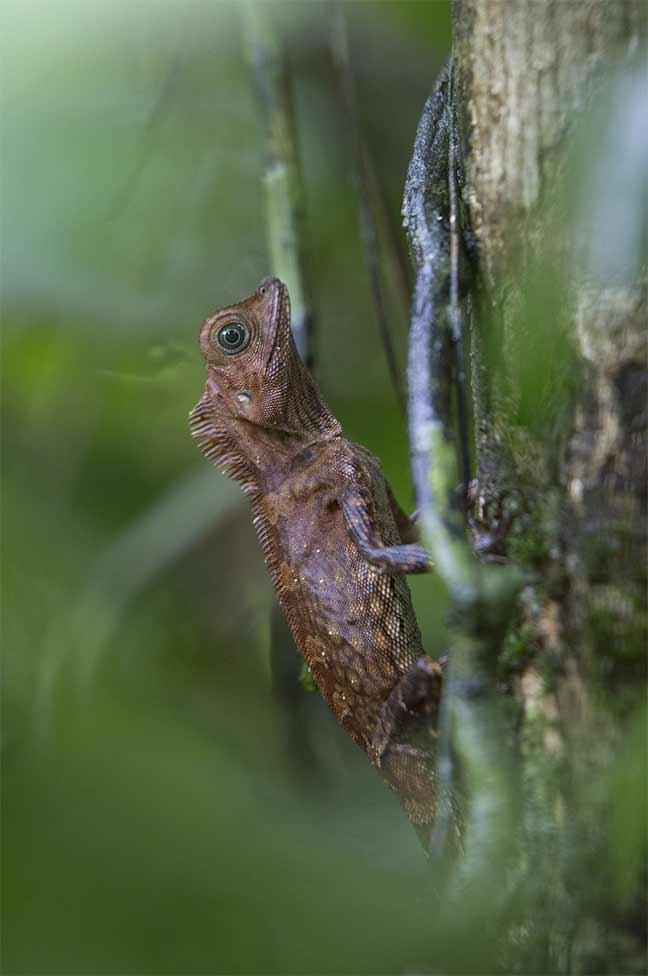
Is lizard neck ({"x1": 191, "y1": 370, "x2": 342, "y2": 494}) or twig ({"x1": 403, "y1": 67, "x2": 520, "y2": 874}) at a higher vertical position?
lizard neck ({"x1": 191, "y1": 370, "x2": 342, "y2": 494})

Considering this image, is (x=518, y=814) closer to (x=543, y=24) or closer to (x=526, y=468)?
(x=526, y=468)

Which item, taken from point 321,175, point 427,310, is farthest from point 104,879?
point 321,175

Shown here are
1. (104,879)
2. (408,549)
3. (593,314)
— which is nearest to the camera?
(104,879)

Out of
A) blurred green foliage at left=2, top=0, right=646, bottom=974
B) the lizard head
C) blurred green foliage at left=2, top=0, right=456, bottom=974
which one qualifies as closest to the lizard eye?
the lizard head

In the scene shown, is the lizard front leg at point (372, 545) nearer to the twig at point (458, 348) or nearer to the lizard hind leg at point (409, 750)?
the lizard hind leg at point (409, 750)

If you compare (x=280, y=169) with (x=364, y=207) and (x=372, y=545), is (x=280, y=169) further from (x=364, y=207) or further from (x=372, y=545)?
(x=372, y=545)

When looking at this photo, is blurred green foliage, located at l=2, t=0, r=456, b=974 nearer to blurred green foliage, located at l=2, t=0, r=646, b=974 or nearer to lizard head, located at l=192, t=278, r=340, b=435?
blurred green foliage, located at l=2, t=0, r=646, b=974
